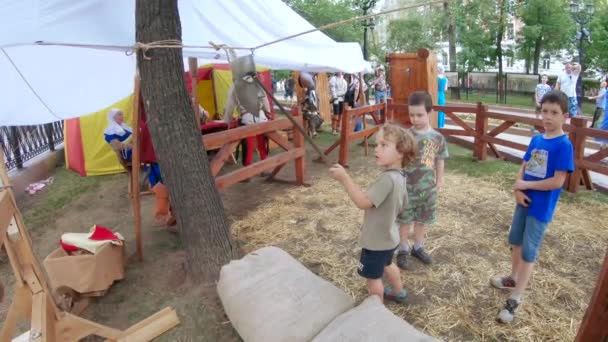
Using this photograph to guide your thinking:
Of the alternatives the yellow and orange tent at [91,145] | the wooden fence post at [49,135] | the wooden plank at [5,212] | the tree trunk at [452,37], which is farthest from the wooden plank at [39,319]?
the tree trunk at [452,37]

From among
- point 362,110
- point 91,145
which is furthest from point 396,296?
point 91,145

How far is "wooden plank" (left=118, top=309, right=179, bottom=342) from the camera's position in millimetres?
2627

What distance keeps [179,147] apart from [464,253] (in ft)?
9.23

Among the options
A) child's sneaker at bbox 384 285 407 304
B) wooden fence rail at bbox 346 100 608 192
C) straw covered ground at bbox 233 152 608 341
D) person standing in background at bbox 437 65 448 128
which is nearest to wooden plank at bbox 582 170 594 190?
wooden fence rail at bbox 346 100 608 192

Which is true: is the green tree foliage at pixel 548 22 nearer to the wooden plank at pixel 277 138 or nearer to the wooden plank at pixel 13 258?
the wooden plank at pixel 277 138

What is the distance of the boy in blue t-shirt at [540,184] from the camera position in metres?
2.41

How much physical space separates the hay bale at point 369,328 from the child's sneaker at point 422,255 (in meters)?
1.45

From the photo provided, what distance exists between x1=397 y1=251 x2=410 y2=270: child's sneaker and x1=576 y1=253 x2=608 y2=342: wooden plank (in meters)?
2.25

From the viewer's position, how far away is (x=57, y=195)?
6.00 m

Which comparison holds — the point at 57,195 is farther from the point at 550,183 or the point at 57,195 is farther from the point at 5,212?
the point at 550,183

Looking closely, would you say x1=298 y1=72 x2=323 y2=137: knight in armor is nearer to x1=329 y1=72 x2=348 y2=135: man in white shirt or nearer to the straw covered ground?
x1=329 y1=72 x2=348 y2=135: man in white shirt

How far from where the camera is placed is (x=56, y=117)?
4.02m

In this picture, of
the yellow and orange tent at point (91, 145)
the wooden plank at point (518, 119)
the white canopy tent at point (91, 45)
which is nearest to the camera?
the white canopy tent at point (91, 45)

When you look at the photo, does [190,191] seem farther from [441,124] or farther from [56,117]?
[441,124]
